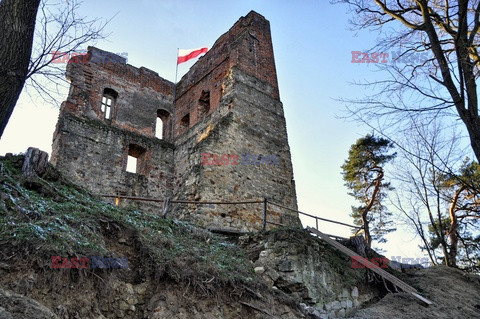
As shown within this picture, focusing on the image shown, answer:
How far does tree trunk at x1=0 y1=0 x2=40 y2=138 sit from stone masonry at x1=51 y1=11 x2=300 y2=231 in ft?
21.3

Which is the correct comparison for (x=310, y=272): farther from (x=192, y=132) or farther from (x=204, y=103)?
(x=204, y=103)

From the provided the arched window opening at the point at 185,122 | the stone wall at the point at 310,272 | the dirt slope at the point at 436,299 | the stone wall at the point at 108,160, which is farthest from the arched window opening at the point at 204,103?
the dirt slope at the point at 436,299

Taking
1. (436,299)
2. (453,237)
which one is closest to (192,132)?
(453,237)

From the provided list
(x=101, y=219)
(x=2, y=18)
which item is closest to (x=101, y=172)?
(x=101, y=219)

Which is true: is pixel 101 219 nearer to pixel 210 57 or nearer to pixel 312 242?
pixel 312 242

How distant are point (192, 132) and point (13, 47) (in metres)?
10.3

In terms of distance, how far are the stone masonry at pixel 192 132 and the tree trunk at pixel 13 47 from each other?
6487 mm

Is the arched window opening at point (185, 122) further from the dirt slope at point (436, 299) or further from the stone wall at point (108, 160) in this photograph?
the dirt slope at point (436, 299)

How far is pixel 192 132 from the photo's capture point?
1433 centimetres

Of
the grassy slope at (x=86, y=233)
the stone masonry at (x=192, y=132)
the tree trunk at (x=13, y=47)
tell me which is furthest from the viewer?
the stone masonry at (x=192, y=132)

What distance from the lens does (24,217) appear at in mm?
5102

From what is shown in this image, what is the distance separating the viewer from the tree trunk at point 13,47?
3.87m

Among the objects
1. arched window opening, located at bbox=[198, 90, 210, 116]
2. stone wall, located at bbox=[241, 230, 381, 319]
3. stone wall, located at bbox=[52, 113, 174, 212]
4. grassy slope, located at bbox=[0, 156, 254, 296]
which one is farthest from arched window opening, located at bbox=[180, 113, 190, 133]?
grassy slope, located at bbox=[0, 156, 254, 296]

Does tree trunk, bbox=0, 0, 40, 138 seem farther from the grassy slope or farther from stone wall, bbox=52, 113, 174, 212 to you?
stone wall, bbox=52, 113, 174, 212
